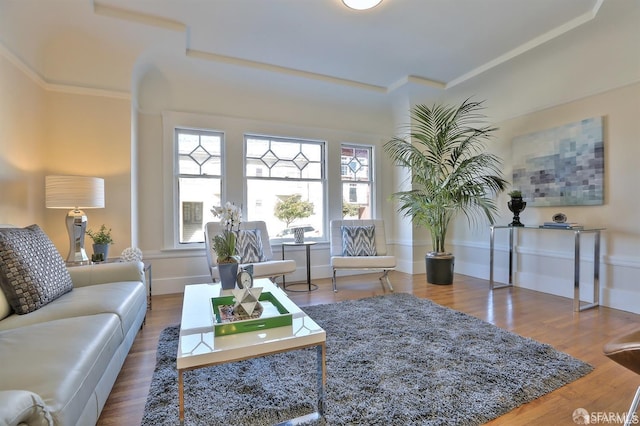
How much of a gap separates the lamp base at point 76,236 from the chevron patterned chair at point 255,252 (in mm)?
1114

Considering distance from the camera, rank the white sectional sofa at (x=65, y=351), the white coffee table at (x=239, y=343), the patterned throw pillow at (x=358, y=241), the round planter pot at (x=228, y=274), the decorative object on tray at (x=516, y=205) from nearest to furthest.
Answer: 1. the white sectional sofa at (x=65, y=351)
2. the white coffee table at (x=239, y=343)
3. the round planter pot at (x=228, y=274)
4. the decorative object on tray at (x=516, y=205)
5. the patterned throw pillow at (x=358, y=241)

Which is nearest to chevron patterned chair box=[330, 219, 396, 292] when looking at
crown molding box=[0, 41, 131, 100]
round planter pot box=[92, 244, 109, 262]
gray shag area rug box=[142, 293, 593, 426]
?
gray shag area rug box=[142, 293, 593, 426]

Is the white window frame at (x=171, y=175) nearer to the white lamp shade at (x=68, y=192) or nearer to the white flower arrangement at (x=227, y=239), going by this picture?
the white lamp shade at (x=68, y=192)

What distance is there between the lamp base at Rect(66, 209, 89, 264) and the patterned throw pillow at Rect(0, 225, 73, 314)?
2.69 ft

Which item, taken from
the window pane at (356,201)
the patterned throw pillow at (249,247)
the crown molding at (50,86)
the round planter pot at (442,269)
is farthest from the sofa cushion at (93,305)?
the round planter pot at (442,269)

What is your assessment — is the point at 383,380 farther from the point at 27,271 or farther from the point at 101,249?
the point at 101,249

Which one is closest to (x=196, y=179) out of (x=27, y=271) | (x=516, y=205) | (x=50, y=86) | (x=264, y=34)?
(x=50, y=86)

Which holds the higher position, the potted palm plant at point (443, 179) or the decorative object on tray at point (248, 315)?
the potted palm plant at point (443, 179)

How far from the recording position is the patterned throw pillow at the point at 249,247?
11.5 ft

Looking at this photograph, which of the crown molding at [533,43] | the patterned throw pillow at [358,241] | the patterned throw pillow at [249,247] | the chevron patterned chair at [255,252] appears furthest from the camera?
the patterned throw pillow at [358,241]

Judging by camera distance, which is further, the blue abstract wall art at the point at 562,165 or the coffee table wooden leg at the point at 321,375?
the blue abstract wall art at the point at 562,165

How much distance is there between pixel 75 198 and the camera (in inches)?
101

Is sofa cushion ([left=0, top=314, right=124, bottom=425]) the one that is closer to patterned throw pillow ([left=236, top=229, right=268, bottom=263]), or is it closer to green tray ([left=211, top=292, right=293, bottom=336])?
green tray ([left=211, top=292, right=293, bottom=336])

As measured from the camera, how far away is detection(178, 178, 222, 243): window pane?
387 centimetres
